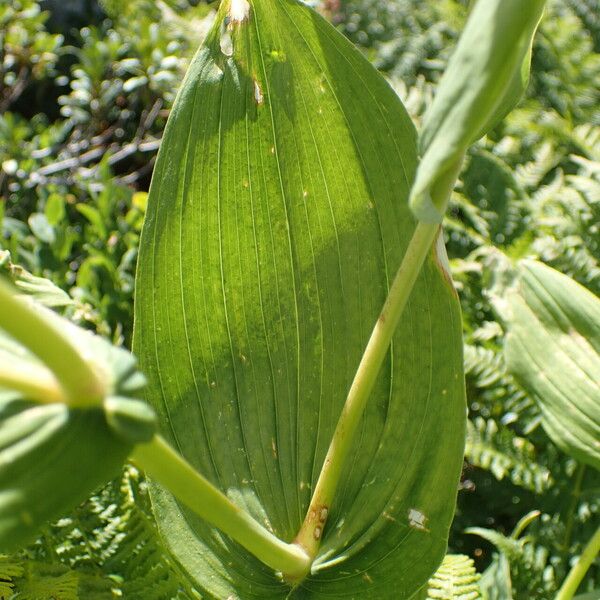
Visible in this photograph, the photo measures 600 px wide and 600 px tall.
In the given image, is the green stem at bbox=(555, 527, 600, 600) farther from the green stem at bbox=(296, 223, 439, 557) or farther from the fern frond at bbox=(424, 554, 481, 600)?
the green stem at bbox=(296, 223, 439, 557)

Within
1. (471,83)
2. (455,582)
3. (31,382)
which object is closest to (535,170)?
(455,582)

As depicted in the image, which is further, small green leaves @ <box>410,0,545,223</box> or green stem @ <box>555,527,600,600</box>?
green stem @ <box>555,527,600,600</box>

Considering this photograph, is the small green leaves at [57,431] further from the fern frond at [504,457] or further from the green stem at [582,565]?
the fern frond at [504,457]

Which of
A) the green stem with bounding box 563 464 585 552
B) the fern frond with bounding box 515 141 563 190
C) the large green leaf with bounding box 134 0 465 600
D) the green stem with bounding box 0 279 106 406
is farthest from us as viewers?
the fern frond with bounding box 515 141 563 190

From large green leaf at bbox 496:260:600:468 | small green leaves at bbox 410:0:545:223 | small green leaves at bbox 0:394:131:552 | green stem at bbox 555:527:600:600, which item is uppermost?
small green leaves at bbox 410:0:545:223

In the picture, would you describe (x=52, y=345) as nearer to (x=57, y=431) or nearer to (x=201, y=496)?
(x=57, y=431)

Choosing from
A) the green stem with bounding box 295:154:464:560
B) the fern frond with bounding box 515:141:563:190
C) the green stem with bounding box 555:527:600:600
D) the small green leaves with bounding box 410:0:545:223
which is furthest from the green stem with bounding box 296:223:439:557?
the fern frond with bounding box 515:141:563:190
